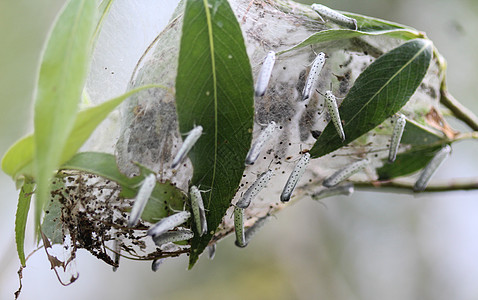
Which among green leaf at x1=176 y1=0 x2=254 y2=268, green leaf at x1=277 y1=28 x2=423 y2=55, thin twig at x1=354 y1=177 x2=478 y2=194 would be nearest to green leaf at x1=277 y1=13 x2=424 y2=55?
green leaf at x1=277 y1=28 x2=423 y2=55

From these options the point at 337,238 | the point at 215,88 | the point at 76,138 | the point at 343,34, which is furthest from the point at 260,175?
the point at 337,238

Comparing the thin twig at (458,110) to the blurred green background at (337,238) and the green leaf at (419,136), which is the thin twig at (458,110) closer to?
the green leaf at (419,136)

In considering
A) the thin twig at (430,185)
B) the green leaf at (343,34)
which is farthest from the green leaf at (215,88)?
the thin twig at (430,185)

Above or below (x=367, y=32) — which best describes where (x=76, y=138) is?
below

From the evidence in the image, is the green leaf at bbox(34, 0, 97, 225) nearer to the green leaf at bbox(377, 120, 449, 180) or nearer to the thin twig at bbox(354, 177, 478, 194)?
the green leaf at bbox(377, 120, 449, 180)

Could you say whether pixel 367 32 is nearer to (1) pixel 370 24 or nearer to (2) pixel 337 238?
(1) pixel 370 24

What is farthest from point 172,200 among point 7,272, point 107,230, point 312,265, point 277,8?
point 312,265
